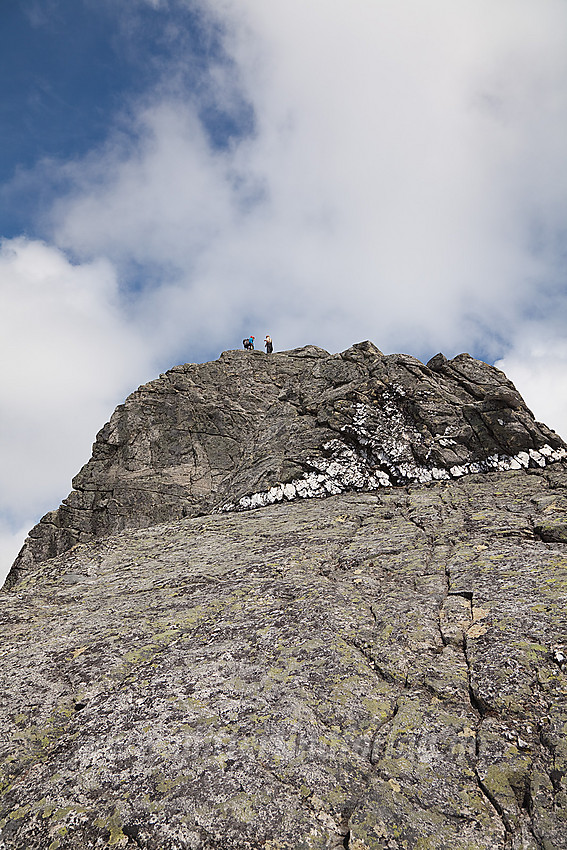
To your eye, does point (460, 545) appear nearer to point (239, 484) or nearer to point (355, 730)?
point (355, 730)

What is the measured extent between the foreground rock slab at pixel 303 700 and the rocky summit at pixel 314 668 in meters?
0.03

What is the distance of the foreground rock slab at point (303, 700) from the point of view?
5.77 meters

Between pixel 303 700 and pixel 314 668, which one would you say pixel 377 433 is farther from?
pixel 303 700

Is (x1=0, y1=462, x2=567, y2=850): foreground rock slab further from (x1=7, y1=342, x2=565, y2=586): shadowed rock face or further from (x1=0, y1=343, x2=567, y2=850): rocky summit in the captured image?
(x1=7, y1=342, x2=565, y2=586): shadowed rock face

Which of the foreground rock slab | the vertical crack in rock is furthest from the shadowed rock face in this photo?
the vertical crack in rock

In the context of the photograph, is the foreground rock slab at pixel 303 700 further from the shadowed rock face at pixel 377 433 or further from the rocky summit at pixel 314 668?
the shadowed rock face at pixel 377 433

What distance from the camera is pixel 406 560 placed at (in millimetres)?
11875

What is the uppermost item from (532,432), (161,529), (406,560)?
(532,432)

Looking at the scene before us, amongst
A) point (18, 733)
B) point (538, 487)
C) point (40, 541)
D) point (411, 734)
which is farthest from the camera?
point (40, 541)

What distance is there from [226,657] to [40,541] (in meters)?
30.4

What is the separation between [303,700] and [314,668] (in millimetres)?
742

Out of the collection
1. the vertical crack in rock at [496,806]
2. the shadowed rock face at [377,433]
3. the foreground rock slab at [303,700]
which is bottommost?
the vertical crack in rock at [496,806]

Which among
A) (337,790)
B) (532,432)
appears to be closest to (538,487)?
(532,432)

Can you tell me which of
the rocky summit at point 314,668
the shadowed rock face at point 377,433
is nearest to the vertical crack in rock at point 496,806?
the rocky summit at point 314,668
